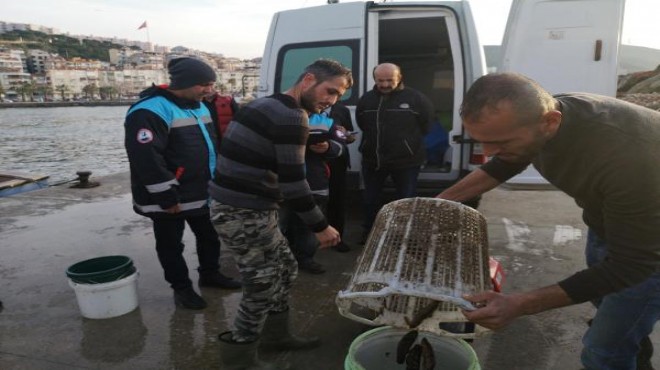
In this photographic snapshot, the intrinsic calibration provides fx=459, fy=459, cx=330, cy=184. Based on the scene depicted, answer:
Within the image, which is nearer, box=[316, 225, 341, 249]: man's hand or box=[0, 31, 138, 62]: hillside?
box=[316, 225, 341, 249]: man's hand

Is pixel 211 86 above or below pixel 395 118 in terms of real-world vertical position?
above

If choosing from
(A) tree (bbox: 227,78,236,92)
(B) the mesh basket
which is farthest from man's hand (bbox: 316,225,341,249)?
(A) tree (bbox: 227,78,236,92)

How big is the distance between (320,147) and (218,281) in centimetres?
143

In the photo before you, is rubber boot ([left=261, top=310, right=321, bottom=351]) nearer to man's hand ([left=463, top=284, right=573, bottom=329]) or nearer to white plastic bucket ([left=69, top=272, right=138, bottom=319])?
white plastic bucket ([left=69, top=272, right=138, bottom=319])

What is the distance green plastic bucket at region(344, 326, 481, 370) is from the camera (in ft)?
6.89

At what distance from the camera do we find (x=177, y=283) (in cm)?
357

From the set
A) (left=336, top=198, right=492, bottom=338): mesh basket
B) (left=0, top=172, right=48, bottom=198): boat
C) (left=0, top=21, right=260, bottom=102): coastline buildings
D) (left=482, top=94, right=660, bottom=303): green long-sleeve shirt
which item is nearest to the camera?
(left=482, top=94, right=660, bottom=303): green long-sleeve shirt

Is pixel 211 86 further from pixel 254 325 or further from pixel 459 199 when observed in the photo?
pixel 459 199

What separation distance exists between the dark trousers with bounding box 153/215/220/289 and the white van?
180 cm

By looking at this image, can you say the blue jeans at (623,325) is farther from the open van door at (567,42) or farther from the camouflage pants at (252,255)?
the open van door at (567,42)

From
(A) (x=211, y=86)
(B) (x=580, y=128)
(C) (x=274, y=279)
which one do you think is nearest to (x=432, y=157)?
(A) (x=211, y=86)

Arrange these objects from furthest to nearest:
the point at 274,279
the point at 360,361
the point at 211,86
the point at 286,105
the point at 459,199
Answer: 1. the point at 211,86
2. the point at 274,279
3. the point at 459,199
4. the point at 286,105
5. the point at 360,361

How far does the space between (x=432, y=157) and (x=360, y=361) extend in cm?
390

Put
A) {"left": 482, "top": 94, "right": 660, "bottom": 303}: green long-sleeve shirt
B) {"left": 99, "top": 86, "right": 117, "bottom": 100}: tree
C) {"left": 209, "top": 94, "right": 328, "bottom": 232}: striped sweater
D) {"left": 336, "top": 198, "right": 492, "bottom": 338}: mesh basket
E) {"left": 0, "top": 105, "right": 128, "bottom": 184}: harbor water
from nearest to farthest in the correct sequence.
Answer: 1. {"left": 482, "top": 94, "right": 660, "bottom": 303}: green long-sleeve shirt
2. {"left": 336, "top": 198, "right": 492, "bottom": 338}: mesh basket
3. {"left": 209, "top": 94, "right": 328, "bottom": 232}: striped sweater
4. {"left": 0, "top": 105, "right": 128, "bottom": 184}: harbor water
5. {"left": 99, "top": 86, "right": 117, "bottom": 100}: tree
